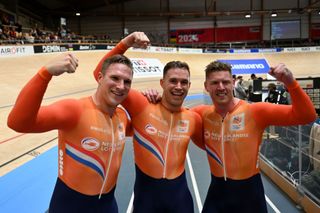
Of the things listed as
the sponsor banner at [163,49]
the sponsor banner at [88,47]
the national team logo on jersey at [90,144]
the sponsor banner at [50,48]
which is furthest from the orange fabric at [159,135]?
the sponsor banner at [163,49]

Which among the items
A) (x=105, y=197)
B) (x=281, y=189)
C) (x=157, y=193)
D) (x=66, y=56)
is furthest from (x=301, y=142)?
(x=66, y=56)

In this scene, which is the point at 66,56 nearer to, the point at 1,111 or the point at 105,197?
the point at 105,197

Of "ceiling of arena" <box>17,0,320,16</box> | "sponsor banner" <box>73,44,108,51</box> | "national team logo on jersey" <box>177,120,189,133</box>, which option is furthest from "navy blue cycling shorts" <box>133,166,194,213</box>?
"ceiling of arena" <box>17,0,320,16</box>

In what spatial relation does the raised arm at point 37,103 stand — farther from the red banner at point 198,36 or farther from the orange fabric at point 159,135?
the red banner at point 198,36

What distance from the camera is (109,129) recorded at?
195cm

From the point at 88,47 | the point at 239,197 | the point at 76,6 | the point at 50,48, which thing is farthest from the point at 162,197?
the point at 76,6

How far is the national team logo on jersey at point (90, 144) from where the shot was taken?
73.7 inches

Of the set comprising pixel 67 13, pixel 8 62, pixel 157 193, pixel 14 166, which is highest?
pixel 67 13

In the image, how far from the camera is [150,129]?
88.7 inches

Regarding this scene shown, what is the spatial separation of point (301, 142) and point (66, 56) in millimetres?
3818

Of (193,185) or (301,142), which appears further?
(193,185)

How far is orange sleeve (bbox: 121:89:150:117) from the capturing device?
228 cm

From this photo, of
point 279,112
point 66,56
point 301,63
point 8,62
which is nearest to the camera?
point 66,56

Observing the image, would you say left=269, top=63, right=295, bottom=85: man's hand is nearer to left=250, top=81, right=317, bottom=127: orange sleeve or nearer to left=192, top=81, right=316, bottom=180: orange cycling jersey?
left=250, top=81, right=317, bottom=127: orange sleeve
